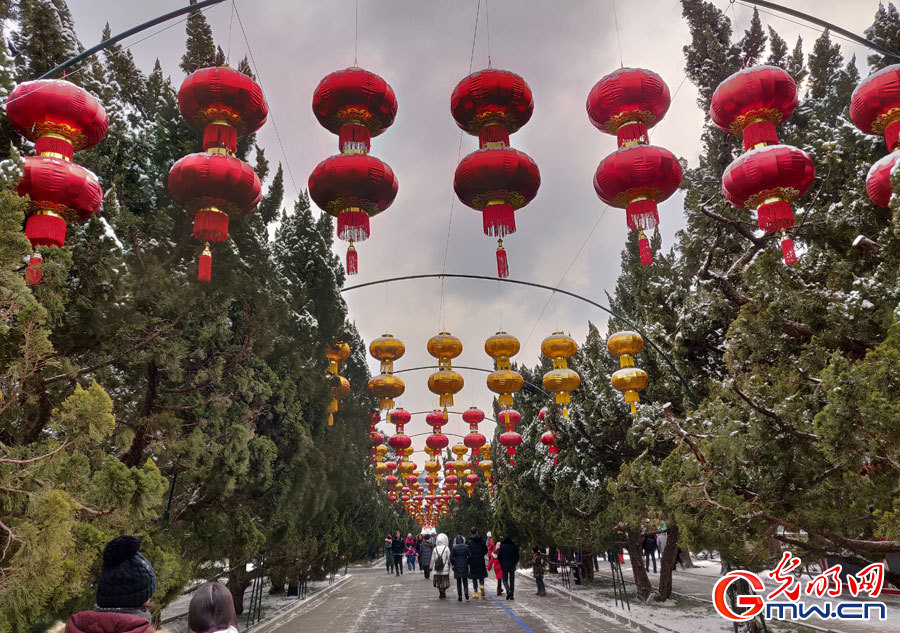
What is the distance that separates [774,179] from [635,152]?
133 cm

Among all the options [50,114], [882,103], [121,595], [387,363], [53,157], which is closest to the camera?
[121,595]

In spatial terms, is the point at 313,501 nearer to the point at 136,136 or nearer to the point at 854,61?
the point at 136,136

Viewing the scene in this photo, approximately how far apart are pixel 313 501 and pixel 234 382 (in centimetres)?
531

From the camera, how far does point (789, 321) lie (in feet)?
23.5

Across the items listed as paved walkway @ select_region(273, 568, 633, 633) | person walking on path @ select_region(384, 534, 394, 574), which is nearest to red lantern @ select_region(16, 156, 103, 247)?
paved walkway @ select_region(273, 568, 633, 633)

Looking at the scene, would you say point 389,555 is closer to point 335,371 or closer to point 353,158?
point 335,371

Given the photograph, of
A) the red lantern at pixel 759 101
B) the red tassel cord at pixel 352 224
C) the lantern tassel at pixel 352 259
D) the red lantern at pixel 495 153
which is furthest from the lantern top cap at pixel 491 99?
the red lantern at pixel 759 101

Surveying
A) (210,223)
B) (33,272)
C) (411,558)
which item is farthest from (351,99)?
(411,558)

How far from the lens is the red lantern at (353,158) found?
16.6 ft

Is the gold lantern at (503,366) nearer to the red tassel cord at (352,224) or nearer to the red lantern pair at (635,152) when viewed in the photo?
the red lantern pair at (635,152)

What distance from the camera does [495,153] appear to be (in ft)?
16.8

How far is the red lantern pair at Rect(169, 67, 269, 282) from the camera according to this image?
5031 mm

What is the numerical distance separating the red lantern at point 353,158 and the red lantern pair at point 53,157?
188 cm

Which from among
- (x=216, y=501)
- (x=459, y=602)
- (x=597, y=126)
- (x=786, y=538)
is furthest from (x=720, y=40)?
(x=459, y=602)
